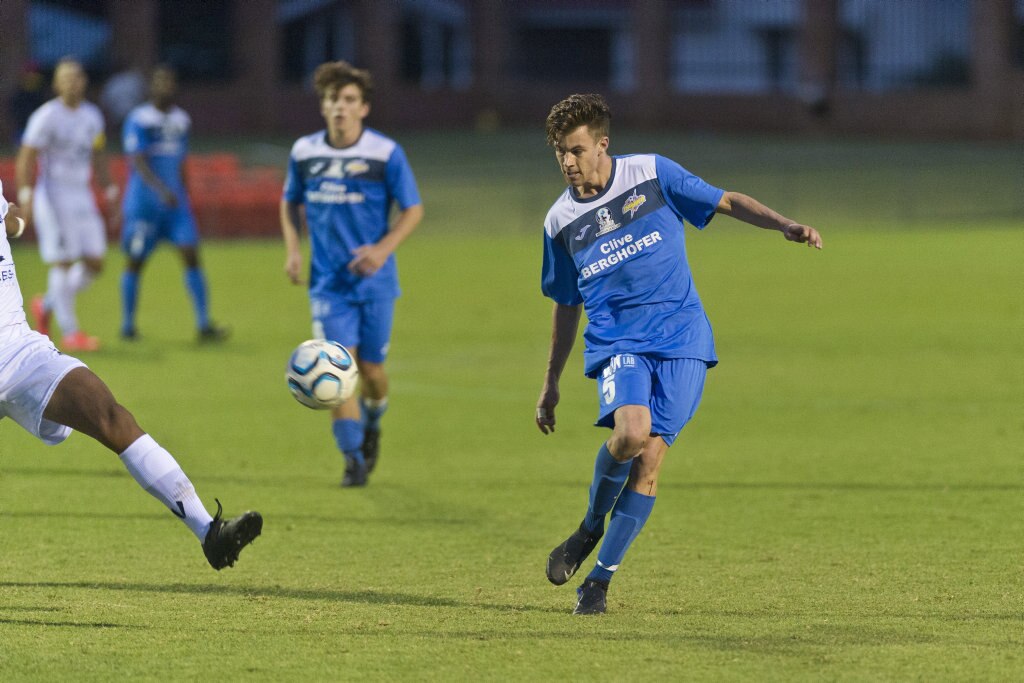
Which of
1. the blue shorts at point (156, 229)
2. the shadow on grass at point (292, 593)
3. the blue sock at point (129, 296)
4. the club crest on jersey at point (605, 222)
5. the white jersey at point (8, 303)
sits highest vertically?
the club crest on jersey at point (605, 222)

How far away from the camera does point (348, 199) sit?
9352 millimetres

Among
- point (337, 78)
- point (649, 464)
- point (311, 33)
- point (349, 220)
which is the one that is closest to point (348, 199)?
point (349, 220)

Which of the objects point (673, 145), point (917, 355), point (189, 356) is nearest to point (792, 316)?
point (917, 355)

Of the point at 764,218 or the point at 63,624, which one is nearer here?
the point at 63,624

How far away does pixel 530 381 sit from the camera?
551 inches

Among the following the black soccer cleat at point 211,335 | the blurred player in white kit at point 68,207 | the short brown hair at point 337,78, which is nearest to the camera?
the short brown hair at point 337,78

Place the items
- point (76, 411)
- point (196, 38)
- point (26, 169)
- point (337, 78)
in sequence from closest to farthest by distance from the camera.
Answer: point (76, 411) → point (337, 78) → point (26, 169) → point (196, 38)

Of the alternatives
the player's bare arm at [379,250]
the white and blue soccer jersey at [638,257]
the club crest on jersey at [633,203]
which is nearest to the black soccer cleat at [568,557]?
the white and blue soccer jersey at [638,257]

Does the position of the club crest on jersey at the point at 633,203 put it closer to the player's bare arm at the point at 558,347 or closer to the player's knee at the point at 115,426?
the player's bare arm at the point at 558,347

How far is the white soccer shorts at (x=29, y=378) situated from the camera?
6.12m

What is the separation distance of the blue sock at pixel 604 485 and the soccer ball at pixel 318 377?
6.25 ft

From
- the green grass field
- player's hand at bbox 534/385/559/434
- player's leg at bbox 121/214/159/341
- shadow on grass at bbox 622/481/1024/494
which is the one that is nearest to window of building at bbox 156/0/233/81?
the green grass field

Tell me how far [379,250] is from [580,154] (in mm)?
2797

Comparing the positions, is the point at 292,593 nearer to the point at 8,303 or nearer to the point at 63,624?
the point at 63,624
